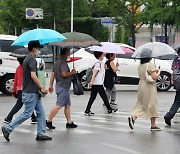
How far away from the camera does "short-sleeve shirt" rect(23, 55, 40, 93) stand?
985cm

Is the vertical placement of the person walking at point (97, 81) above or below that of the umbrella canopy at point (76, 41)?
below

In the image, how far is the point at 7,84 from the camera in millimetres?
18859

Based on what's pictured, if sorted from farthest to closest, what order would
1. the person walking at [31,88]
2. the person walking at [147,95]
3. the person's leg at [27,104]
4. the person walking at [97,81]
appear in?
1. the person walking at [97,81]
2. the person walking at [147,95]
3. the person's leg at [27,104]
4. the person walking at [31,88]

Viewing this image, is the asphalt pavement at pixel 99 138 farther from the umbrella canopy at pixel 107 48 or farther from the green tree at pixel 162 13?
the green tree at pixel 162 13

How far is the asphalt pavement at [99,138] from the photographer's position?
928cm

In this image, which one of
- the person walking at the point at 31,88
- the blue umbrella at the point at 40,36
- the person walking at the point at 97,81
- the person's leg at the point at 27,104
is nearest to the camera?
the person walking at the point at 31,88

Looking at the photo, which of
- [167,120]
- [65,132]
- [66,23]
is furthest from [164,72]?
[66,23]

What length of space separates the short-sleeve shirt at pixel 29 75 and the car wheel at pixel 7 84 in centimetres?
892

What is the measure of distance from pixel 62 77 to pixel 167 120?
241 centimetres

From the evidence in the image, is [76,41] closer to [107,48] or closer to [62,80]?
[62,80]

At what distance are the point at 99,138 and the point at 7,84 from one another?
895cm

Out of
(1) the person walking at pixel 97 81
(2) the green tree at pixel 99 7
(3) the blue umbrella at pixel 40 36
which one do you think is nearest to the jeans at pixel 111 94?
→ (1) the person walking at pixel 97 81

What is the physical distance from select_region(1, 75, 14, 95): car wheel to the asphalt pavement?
4296 millimetres

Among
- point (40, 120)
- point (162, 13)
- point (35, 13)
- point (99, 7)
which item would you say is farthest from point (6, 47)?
point (99, 7)
